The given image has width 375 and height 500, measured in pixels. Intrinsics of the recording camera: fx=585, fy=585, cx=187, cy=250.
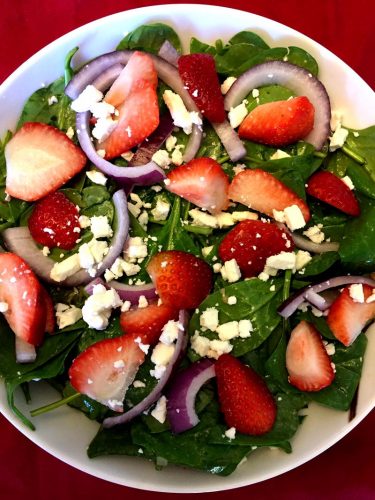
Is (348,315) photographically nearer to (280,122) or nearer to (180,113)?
(280,122)

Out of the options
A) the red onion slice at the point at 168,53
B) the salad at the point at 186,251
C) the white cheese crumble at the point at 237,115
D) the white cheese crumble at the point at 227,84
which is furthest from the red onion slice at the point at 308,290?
the red onion slice at the point at 168,53

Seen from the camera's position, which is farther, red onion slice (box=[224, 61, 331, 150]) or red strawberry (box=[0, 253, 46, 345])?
red onion slice (box=[224, 61, 331, 150])

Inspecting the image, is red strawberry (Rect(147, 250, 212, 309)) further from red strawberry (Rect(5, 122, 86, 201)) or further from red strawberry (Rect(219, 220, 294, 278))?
red strawberry (Rect(5, 122, 86, 201))

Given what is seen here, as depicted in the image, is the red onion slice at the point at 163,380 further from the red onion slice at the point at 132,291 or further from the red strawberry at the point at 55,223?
the red strawberry at the point at 55,223

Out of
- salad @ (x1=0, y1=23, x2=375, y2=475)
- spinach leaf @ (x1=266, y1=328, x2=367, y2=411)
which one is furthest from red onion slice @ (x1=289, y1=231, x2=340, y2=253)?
spinach leaf @ (x1=266, y1=328, x2=367, y2=411)

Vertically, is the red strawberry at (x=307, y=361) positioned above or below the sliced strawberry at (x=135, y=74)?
below

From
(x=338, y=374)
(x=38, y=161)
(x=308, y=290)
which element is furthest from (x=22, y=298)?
(x=338, y=374)

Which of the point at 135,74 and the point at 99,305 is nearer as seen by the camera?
the point at 99,305
